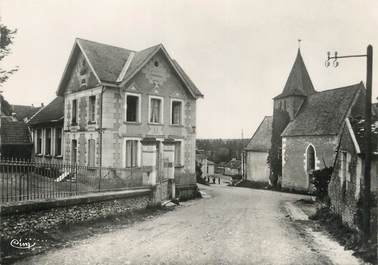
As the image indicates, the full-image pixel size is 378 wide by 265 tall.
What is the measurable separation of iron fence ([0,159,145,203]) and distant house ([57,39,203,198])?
184cm

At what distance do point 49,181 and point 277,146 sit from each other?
96.8 feet

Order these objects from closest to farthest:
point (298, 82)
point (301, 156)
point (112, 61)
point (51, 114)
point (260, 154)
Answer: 1. point (112, 61)
2. point (51, 114)
3. point (301, 156)
4. point (298, 82)
5. point (260, 154)

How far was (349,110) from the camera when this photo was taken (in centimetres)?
3039

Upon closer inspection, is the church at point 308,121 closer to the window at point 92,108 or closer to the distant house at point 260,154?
the distant house at point 260,154

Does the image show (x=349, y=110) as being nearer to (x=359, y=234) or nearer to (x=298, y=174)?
(x=298, y=174)

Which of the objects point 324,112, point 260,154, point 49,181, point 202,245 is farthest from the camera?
point 260,154

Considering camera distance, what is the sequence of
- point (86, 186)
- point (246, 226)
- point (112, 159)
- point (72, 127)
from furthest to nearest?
point (72, 127) → point (112, 159) → point (86, 186) → point (246, 226)

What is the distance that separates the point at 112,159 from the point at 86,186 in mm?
6097

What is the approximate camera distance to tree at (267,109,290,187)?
1470 inches

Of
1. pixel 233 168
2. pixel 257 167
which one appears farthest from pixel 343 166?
pixel 233 168

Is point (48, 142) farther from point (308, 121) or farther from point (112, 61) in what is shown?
point (308, 121)

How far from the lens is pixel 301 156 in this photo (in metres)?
33.3

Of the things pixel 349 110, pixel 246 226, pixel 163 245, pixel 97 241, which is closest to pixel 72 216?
pixel 97 241

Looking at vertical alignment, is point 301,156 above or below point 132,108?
below
